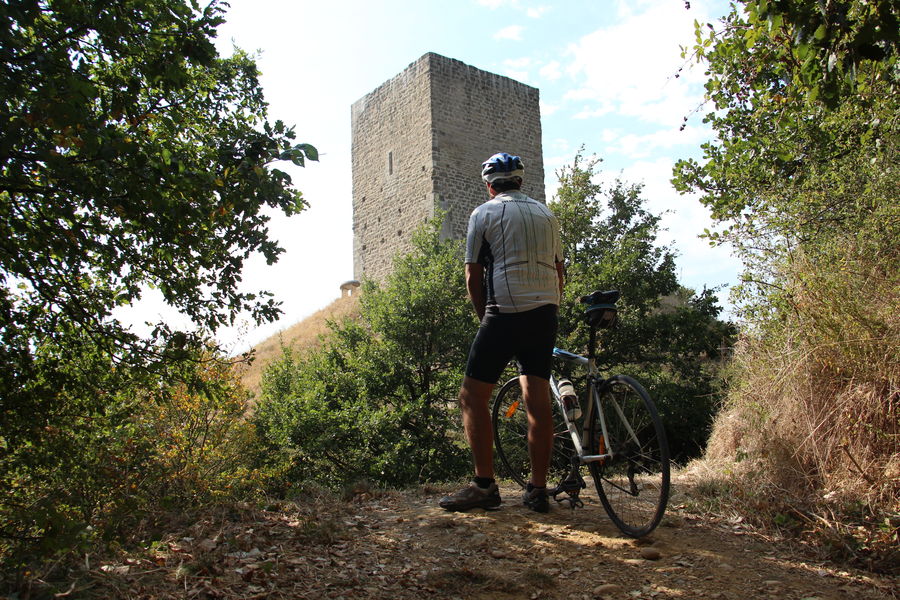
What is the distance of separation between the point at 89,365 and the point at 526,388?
2862 mm

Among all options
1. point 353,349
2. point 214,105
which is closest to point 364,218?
point 353,349

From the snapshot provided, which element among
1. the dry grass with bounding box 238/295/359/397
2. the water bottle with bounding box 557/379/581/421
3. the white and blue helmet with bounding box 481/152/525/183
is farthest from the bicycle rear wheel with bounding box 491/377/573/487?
the dry grass with bounding box 238/295/359/397

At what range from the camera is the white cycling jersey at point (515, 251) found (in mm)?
3299

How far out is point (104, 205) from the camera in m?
3.52

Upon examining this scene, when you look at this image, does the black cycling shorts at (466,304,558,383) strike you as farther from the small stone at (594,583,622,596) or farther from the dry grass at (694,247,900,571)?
the dry grass at (694,247,900,571)

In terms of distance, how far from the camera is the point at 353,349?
10375mm

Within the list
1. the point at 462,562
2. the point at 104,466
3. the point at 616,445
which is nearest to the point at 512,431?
the point at 616,445

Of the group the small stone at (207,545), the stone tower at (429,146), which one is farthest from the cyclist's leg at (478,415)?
the stone tower at (429,146)

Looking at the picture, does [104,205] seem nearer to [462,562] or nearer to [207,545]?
[207,545]

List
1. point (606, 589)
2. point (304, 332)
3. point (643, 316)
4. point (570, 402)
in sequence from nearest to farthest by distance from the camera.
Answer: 1. point (606, 589)
2. point (570, 402)
3. point (643, 316)
4. point (304, 332)

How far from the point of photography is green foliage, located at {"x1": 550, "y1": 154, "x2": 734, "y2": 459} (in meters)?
11.8

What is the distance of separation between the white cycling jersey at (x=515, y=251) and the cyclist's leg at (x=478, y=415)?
44 centimetres

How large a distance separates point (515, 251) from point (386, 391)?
662cm

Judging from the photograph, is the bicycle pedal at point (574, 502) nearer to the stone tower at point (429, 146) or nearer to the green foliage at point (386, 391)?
the green foliage at point (386, 391)
